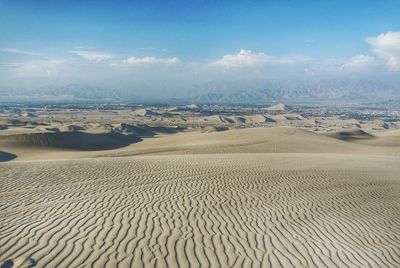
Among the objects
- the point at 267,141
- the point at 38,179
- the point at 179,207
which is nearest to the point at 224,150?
the point at 267,141

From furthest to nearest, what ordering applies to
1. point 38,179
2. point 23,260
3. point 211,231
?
point 38,179
point 211,231
point 23,260

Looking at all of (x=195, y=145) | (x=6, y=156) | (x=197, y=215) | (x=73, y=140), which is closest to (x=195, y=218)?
(x=197, y=215)

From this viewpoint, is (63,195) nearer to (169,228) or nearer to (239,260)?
(169,228)

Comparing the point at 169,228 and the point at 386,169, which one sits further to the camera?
the point at 386,169

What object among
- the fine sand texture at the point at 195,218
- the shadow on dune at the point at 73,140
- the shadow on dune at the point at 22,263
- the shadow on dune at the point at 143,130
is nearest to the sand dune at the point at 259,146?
the shadow on dune at the point at 73,140

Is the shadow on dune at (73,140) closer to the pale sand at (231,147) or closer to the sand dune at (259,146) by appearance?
the pale sand at (231,147)

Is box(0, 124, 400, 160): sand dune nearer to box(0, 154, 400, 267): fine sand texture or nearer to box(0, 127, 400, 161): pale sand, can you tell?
box(0, 127, 400, 161): pale sand

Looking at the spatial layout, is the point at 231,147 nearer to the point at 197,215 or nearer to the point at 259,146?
the point at 259,146
